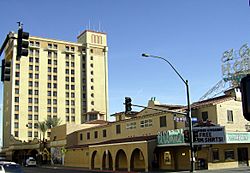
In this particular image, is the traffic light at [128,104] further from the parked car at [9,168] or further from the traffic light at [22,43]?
the traffic light at [22,43]

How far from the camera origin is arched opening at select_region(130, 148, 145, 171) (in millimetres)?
44312

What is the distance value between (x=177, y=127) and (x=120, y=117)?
21.5 metres

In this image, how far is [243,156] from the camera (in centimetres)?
4291

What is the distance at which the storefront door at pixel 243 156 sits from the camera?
42.3m

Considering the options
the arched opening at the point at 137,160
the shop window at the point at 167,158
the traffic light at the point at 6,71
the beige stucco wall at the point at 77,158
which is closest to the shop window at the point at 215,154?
the shop window at the point at 167,158

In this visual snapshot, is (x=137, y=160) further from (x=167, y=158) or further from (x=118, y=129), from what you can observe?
(x=118, y=129)

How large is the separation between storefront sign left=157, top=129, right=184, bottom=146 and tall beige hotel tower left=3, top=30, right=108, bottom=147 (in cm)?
6577

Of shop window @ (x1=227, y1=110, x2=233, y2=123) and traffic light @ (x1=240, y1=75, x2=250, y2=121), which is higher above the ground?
shop window @ (x1=227, y1=110, x2=233, y2=123)

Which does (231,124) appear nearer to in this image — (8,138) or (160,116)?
(160,116)

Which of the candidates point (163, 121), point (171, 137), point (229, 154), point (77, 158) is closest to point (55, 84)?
point (77, 158)

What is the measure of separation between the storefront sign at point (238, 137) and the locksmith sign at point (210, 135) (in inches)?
32.7

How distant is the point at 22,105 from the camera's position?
110 m

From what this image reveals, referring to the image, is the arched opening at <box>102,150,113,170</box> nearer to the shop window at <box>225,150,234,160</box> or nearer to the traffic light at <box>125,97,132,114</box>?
the shop window at <box>225,150,234,160</box>

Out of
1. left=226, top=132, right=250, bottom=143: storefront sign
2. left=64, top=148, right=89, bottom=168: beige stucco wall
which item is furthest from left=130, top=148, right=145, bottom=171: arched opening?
left=64, top=148, right=89, bottom=168: beige stucco wall
